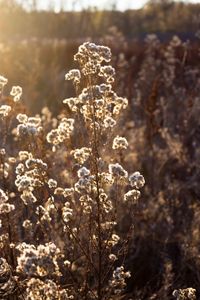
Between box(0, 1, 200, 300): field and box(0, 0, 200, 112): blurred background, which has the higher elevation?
box(0, 0, 200, 112): blurred background

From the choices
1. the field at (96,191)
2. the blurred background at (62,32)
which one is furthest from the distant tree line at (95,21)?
the field at (96,191)

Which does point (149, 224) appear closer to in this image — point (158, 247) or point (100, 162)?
point (158, 247)

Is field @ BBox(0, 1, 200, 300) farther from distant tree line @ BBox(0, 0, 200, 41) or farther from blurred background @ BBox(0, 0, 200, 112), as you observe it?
distant tree line @ BBox(0, 0, 200, 41)

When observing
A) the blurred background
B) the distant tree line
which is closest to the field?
the blurred background

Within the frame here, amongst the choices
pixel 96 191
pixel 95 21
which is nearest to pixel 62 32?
pixel 95 21

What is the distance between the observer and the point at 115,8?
186 feet

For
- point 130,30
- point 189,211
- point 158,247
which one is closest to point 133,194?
point 158,247

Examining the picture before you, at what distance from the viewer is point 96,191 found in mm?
3568

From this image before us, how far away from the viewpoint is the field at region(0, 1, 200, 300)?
3490 millimetres

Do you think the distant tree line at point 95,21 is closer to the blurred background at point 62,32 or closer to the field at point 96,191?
the blurred background at point 62,32

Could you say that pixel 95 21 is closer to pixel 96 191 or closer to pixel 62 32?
pixel 62 32

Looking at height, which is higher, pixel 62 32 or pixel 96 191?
pixel 62 32

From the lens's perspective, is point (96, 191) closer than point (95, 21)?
Yes

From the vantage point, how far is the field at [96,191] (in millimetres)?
3490
